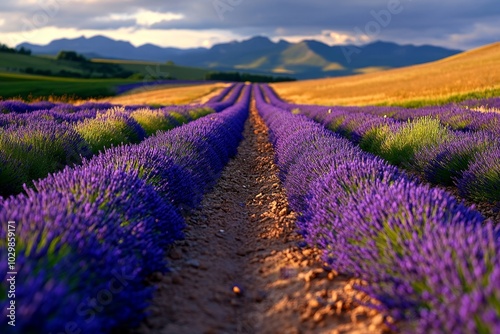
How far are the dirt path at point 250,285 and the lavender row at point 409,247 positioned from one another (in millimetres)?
191

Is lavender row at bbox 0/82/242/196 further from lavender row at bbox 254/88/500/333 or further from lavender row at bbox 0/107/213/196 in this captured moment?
lavender row at bbox 254/88/500/333

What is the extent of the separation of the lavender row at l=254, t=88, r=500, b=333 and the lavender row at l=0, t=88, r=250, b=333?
1292mm

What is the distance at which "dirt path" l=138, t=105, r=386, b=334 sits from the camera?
2.60 m

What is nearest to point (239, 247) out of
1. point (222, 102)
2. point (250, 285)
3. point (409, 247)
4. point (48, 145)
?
point (250, 285)

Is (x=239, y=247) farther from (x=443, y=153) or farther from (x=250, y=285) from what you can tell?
(x=443, y=153)

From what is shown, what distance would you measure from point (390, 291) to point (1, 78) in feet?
157

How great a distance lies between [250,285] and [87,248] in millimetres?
1334

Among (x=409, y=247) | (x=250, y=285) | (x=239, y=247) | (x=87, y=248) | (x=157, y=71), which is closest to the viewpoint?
(x=87, y=248)

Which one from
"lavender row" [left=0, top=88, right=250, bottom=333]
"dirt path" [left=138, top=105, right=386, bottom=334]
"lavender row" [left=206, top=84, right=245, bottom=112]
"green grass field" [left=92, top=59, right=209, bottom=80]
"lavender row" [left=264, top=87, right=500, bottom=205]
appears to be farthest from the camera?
"green grass field" [left=92, top=59, right=209, bottom=80]

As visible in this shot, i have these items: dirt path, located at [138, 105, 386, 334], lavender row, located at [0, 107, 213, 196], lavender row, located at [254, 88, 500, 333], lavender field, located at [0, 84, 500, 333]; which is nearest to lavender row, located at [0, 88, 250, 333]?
lavender field, located at [0, 84, 500, 333]

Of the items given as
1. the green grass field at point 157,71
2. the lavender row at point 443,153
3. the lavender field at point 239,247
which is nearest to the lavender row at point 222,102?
the lavender row at point 443,153

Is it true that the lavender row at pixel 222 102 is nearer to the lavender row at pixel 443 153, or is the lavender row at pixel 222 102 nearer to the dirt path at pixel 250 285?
the lavender row at pixel 443 153

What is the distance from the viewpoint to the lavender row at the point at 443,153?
5223 mm

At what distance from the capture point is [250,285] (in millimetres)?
3307
